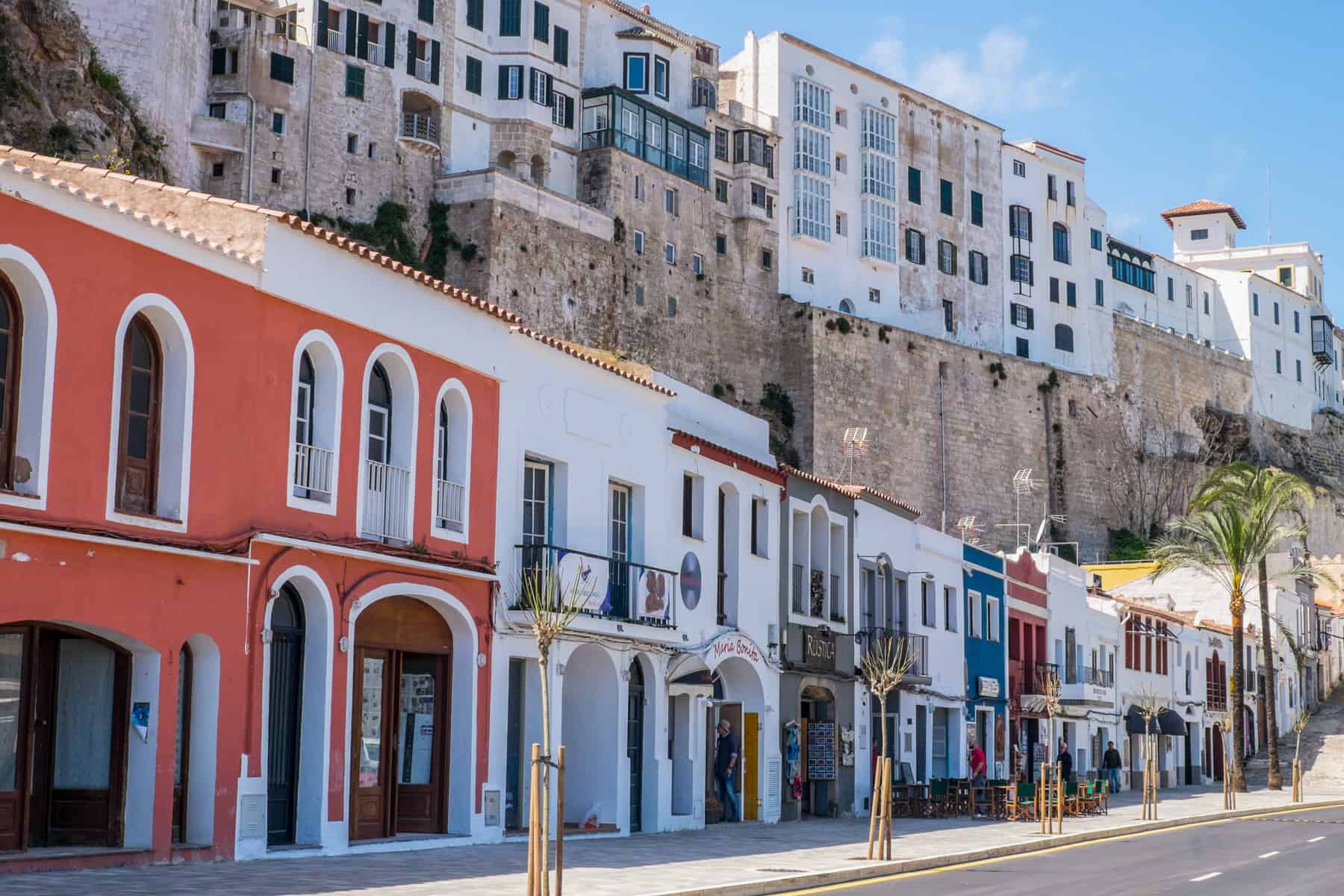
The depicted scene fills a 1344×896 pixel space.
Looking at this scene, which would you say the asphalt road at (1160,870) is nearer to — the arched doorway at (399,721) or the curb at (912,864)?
the curb at (912,864)

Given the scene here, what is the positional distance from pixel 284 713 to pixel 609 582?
700 centimetres

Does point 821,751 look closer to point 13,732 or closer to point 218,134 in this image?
point 13,732

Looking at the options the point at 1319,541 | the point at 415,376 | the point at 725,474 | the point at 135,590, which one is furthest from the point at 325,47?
the point at 1319,541

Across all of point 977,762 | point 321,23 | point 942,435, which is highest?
point 321,23

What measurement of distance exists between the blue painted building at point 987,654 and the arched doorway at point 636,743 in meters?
16.9

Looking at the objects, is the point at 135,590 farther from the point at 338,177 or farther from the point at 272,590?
the point at 338,177

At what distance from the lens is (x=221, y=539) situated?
1897cm

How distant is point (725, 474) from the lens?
30859 millimetres

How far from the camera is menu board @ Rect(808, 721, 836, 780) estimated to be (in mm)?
35094

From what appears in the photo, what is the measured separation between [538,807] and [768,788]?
18.4 metres

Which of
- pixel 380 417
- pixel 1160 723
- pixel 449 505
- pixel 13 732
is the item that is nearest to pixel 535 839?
pixel 13 732

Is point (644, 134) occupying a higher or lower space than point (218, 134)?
higher

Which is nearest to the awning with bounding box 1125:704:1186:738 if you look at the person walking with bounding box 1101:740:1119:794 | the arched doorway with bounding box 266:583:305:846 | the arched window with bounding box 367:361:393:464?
the person walking with bounding box 1101:740:1119:794

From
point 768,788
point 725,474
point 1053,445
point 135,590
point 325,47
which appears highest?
point 325,47
